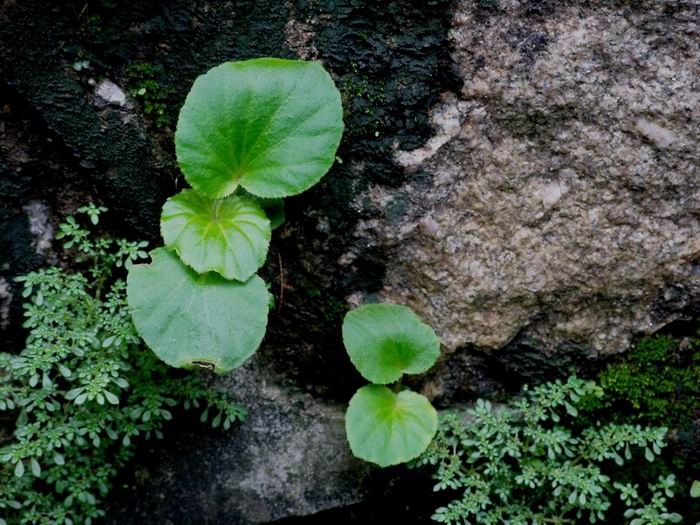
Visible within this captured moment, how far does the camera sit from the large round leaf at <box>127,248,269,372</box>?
1827mm

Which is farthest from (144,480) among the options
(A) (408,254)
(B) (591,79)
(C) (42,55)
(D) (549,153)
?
(B) (591,79)

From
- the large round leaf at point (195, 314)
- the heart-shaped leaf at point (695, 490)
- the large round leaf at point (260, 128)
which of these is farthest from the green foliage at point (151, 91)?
the heart-shaped leaf at point (695, 490)

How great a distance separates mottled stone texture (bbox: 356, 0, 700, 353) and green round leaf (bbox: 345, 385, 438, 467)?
251mm

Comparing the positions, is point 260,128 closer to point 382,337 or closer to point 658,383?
point 382,337

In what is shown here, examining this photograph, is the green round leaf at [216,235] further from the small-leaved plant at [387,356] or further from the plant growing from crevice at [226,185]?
the small-leaved plant at [387,356]

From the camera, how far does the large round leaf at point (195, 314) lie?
1.83 metres

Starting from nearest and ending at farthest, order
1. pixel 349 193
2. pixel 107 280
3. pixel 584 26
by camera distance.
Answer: pixel 584 26 → pixel 349 193 → pixel 107 280

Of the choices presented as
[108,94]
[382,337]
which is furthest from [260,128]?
[382,337]

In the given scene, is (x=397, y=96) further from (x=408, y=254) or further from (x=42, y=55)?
(x=42, y=55)

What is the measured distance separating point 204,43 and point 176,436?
1.29 metres

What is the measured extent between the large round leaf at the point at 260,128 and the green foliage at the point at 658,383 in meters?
1.13

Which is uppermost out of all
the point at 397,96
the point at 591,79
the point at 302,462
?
the point at 591,79

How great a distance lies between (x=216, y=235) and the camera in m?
1.89

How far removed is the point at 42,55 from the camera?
1902 mm
